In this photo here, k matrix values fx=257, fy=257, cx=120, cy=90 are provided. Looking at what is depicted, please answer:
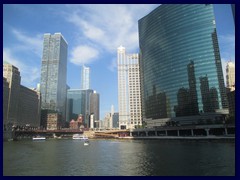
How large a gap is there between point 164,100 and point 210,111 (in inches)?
1561

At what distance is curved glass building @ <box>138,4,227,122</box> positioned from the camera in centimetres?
16075

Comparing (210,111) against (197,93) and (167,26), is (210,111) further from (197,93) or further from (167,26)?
(167,26)

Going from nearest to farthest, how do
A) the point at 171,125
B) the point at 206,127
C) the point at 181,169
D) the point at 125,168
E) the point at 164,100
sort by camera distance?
the point at 181,169 < the point at 125,168 < the point at 206,127 < the point at 171,125 < the point at 164,100

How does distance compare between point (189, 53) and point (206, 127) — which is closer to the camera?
point (206, 127)

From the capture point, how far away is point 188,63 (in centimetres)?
17288

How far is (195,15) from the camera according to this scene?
565 ft

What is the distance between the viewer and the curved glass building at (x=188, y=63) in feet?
527

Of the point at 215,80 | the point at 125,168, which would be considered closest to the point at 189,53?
the point at 215,80

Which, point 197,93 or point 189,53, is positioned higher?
point 189,53
